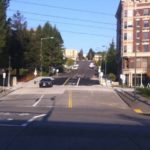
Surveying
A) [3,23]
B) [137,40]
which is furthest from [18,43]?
[137,40]

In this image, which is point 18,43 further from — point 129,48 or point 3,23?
point 129,48

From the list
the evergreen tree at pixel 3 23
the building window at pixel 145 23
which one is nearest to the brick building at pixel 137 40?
the building window at pixel 145 23

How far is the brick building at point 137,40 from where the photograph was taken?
132 meters

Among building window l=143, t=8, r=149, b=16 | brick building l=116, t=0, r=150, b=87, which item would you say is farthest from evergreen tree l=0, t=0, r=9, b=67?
building window l=143, t=8, r=149, b=16

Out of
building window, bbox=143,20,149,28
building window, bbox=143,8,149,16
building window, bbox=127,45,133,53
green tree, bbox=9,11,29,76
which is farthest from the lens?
building window, bbox=127,45,133,53

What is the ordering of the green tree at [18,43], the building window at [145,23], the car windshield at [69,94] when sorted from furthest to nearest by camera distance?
the building window at [145,23] → the green tree at [18,43] → the car windshield at [69,94]

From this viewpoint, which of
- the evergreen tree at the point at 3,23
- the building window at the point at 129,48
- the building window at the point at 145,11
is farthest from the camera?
the building window at the point at 129,48

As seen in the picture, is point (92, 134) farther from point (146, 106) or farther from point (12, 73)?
point (12, 73)

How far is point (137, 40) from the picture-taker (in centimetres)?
Answer: 13325

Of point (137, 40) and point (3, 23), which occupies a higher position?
point (137, 40)

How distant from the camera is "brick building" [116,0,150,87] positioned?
13162 cm

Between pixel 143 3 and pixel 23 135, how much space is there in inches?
4523

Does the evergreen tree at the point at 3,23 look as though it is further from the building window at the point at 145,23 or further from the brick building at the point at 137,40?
the building window at the point at 145,23

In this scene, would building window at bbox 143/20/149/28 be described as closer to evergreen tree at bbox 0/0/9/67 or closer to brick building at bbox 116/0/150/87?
brick building at bbox 116/0/150/87
